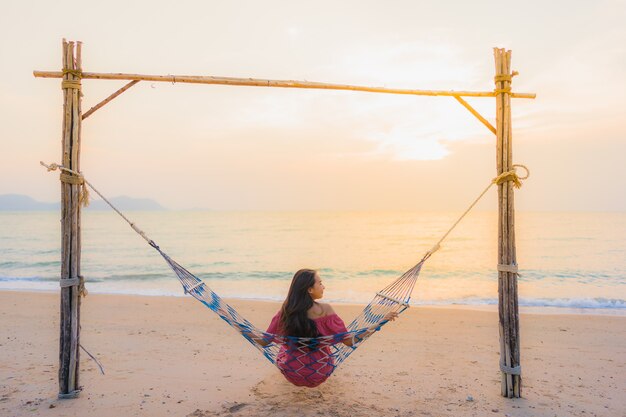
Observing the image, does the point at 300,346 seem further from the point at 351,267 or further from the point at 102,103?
the point at 351,267

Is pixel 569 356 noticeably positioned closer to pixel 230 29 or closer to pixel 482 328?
pixel 482 328

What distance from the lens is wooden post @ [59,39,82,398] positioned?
2.85 m

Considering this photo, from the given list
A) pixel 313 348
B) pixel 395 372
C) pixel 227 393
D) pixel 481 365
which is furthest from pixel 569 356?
pixel 227 393

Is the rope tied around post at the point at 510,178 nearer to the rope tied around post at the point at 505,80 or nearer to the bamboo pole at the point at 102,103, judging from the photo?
the rope tied around post at the point at 505,80

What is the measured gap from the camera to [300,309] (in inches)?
110

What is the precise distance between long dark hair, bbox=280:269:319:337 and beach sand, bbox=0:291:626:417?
1.52 ft

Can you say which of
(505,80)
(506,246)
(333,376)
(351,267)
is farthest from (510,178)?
(351,267)

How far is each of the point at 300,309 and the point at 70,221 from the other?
1.45 meters

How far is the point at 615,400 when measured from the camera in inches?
121

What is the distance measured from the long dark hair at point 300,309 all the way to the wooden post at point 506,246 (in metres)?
1.15

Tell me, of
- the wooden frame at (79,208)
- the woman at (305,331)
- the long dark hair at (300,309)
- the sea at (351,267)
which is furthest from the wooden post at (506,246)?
the sea at (351,267)

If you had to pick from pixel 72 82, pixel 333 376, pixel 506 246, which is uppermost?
pixel 72 82

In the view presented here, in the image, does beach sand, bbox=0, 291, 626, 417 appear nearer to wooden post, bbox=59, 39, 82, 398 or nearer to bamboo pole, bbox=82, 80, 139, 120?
wooden post, bbox=59, 39, 82, 398

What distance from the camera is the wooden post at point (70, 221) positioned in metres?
2.85
